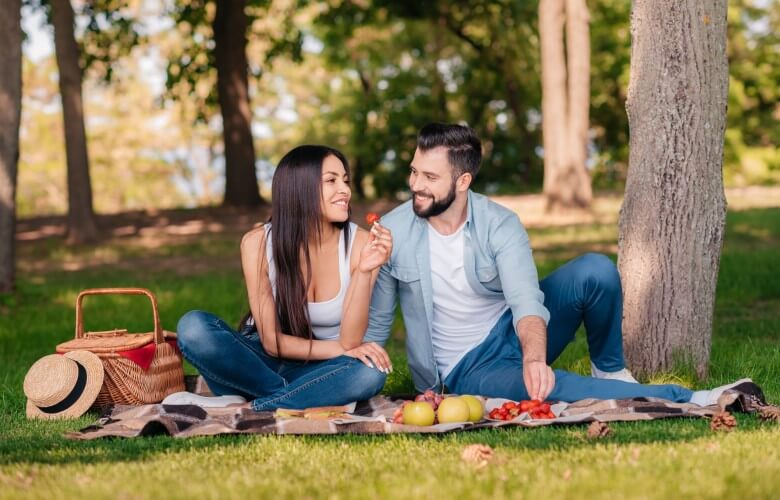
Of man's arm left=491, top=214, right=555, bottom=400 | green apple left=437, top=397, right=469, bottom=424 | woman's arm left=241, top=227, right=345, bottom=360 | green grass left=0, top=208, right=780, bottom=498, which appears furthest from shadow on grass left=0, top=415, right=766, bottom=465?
woman's arm left=241, top=227, right=345, bottom=360

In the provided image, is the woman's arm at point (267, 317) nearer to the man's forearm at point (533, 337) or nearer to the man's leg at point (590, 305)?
the man's forearm at point (533, 337)

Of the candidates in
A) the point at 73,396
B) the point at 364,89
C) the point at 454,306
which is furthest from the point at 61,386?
the point at 364,89

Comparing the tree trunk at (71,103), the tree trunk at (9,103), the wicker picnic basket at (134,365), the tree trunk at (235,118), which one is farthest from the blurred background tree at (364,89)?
the wicker picnic basket at (134,365)

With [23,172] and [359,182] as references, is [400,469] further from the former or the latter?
[23,172]

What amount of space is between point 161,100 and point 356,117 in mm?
10409

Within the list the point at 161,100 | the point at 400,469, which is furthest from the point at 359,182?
the point at 400,469

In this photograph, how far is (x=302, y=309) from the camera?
18.1 feet

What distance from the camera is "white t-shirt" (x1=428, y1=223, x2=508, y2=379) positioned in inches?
217

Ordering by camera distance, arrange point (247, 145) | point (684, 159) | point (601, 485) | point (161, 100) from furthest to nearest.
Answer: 1. point (161, 100)
2. point (247, 145)
3. point (684, 159)
4. point (601, 485)

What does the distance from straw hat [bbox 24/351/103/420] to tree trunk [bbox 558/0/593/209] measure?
12.4 m

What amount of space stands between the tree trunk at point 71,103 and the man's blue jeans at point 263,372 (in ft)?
35.9

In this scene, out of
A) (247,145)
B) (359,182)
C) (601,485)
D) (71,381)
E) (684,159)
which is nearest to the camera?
(601,485)

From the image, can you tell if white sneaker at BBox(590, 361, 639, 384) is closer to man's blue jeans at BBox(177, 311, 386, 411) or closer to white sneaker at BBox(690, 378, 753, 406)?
white sneaker at BBox(690, 378, 753, 406)

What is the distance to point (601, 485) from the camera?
364 centimetres
